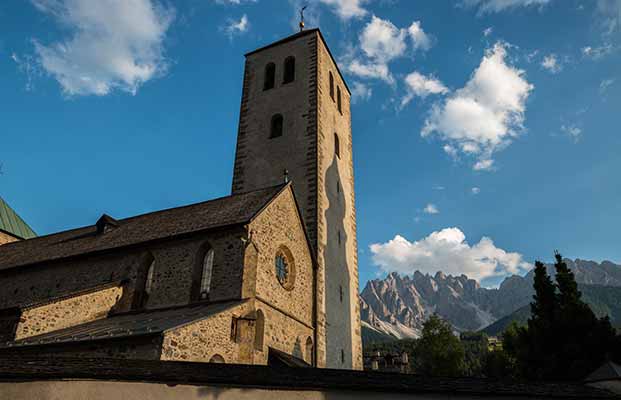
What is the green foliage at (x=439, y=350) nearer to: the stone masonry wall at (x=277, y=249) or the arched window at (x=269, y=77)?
the stone masonry wall at (x=277, y=249)

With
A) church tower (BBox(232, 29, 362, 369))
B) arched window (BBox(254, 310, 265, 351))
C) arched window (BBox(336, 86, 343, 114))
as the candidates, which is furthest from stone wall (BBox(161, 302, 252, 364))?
arched window (BBox(336, 86, 343, 114))

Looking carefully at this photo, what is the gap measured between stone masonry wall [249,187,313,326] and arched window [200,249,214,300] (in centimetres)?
200

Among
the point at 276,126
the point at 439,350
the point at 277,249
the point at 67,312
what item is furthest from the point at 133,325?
the point at 439,350

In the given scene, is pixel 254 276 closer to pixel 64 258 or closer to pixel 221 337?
pixel 221 337

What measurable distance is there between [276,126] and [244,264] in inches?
510

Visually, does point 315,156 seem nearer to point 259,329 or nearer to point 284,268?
point 284,268

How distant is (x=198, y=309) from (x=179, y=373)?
28.1 feet

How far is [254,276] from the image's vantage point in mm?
16766

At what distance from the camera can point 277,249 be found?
19188mm

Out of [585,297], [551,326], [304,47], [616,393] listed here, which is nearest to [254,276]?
[616,393]

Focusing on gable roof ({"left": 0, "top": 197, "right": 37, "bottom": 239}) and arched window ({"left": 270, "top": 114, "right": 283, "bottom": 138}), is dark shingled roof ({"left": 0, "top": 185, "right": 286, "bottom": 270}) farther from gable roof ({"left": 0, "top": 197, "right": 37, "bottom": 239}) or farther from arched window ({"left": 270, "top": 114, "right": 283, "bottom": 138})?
gable roof ({"left": 0, "top": 197, "right": 37, "bottom": 239})

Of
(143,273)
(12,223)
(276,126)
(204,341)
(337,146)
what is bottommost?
(204,341)

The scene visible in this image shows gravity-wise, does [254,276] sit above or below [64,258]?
below

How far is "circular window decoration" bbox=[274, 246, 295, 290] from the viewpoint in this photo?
19.0 m
